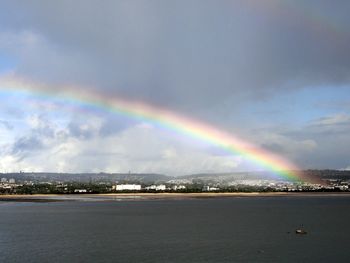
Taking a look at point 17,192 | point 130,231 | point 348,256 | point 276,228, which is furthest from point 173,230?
point 17,192

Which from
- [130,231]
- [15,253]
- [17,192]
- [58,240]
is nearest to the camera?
[15,253]

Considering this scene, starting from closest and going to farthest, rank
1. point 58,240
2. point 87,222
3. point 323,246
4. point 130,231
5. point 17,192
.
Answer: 1. point 323,246
2. point 58,240
3. point 130,231
4. point 87,222
5. point 17,192

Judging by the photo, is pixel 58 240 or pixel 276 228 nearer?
pixel 58 240

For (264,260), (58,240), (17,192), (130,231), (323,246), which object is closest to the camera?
(264,260)

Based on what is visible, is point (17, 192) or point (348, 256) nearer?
point (348, 256)

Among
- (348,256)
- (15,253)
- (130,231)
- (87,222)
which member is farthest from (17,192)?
(348,256)

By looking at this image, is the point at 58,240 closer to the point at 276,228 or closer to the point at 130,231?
the point at 130,231

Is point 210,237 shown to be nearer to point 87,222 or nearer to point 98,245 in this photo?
point 98,245

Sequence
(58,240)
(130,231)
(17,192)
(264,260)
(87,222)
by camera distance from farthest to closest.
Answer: (17,192), (87,222), (130,231), (58,240), (264,260)
